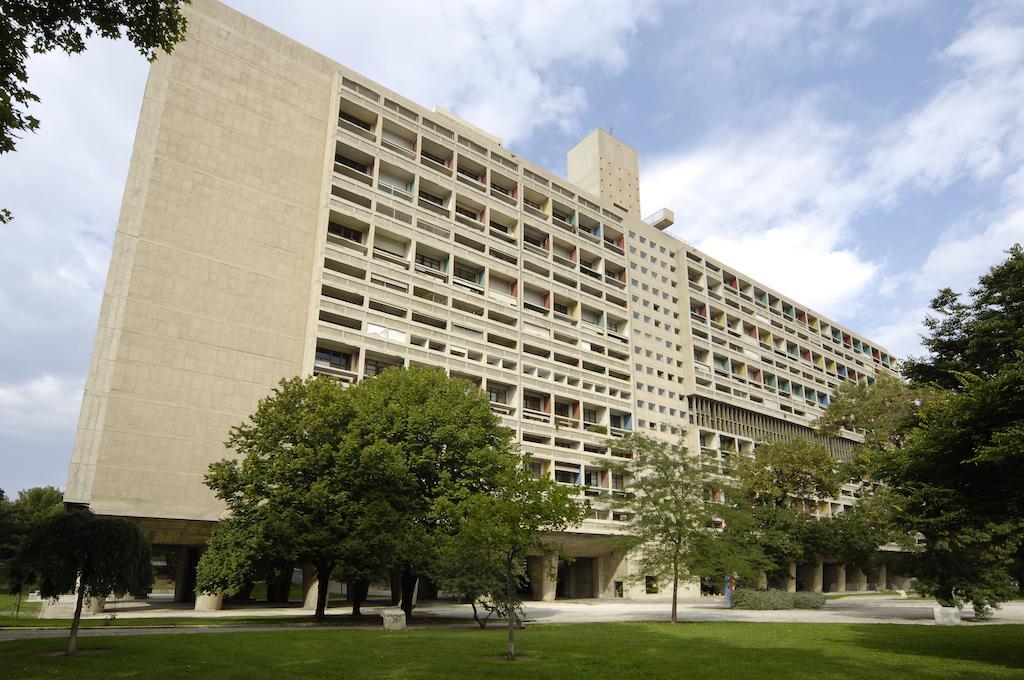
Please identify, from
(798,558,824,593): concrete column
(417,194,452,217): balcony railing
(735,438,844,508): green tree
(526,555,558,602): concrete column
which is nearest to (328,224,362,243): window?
(417,194,452,217): balcony railing

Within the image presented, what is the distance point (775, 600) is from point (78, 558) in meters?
41.8

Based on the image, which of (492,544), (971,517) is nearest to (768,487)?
(971,517)

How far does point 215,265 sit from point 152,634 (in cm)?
2839

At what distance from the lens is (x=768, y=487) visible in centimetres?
5438

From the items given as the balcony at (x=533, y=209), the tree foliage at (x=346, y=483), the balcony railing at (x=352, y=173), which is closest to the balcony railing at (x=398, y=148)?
the balcony railing at (x=352, y=173)

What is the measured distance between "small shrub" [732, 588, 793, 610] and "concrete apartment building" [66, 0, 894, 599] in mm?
9126

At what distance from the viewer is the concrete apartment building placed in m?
42.3

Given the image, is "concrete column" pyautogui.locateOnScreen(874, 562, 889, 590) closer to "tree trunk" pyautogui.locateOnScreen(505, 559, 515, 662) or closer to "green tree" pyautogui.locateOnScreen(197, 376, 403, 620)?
"green tree" pyautogui.locateOnScreen(197, 376, 403, 620)

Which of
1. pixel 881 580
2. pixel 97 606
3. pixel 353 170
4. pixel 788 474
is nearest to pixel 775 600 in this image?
pixel 788 474

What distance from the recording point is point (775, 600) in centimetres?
4562

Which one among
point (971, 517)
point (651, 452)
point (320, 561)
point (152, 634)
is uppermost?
point (651, 452)

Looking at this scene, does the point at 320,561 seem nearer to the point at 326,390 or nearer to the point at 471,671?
the point at 326,390

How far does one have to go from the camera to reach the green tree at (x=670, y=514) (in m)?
34.1

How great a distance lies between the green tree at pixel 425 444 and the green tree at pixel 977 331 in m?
20.4
